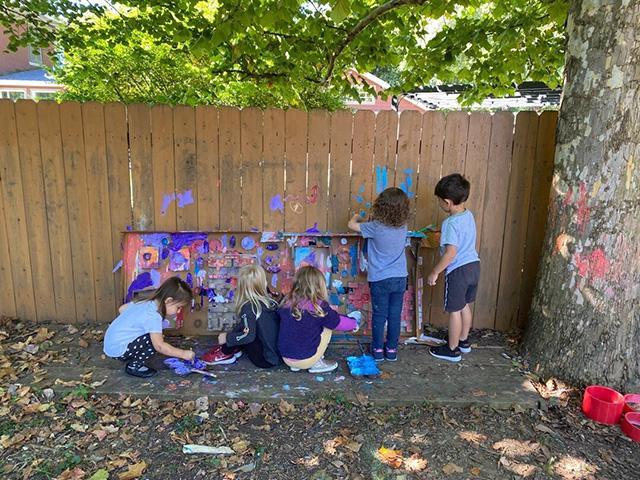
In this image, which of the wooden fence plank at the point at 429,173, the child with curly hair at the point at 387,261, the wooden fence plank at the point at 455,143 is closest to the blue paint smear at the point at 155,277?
the child with curly hair at the point at 387,261

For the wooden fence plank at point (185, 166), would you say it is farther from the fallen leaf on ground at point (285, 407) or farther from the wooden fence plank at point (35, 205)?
the fallen leaf on ground at point (285, 407)

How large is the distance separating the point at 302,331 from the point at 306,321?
0.32 feet

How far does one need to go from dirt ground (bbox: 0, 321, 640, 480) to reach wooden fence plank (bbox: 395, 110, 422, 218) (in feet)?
7.61

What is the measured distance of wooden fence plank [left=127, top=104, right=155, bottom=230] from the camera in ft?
15.6

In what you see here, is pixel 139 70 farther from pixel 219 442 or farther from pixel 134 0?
pixel 219 442

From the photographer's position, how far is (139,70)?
8242 millimetres

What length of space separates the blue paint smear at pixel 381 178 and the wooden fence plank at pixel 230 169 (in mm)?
1485

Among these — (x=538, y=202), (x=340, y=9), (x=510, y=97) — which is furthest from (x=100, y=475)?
(x=510, y=97)

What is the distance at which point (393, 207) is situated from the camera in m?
4.17

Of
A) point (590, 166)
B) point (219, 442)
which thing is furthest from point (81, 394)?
point (590, 166)

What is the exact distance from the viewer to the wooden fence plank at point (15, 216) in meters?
4.78

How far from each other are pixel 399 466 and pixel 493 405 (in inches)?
45.2

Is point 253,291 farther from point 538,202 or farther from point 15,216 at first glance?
point 538,202

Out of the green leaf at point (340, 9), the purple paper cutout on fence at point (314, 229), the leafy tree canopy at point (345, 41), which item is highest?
Result: the leafy tree canopy at point (345, 41)
